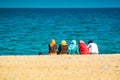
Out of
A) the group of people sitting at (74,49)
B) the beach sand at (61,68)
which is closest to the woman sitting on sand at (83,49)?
the group of people sitting at (74,49)

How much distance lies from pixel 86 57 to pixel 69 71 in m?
3.32

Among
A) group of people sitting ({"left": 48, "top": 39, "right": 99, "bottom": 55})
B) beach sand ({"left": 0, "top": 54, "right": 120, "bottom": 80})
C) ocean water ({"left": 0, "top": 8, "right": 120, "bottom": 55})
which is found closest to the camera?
beach sand ({"left": 0, "top": 54, "right": 120, "bottom": 80})

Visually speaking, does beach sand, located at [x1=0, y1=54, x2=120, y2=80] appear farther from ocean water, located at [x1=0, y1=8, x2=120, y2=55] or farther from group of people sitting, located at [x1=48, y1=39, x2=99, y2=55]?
ocean water, located at [x1=0, y1=8, x2=120, y2=55]

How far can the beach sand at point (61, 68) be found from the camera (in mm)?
12477

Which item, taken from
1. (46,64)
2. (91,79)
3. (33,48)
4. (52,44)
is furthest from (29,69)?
(33,48)

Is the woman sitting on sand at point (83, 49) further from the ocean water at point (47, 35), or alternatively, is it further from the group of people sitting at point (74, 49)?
the ocean water at point (47, 35)

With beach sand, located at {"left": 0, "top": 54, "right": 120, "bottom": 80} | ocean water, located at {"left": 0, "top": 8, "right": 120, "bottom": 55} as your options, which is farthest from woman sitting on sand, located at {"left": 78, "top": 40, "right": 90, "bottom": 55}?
ocean water, located at {"left": 0, "top": 8, "right": 120, "bottom": 55}

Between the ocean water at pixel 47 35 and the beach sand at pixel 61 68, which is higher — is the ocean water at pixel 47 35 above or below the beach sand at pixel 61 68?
above

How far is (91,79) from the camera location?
12117 mm

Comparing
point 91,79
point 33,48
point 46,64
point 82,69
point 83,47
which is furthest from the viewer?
point 33,48

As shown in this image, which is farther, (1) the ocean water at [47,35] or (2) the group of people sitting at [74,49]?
(1) the ocean water at [47,35]

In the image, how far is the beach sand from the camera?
12.5 metres

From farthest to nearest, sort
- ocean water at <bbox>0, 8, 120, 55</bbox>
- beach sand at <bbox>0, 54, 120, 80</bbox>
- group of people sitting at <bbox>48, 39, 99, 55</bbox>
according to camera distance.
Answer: ocean water at <bbox>0, 8, 120, 55</bbox>, group of people sitting at <bbox>48, 39, 99, 55</bbox>, beach sand at <bbox>0, 54, 120, 80</bbox>

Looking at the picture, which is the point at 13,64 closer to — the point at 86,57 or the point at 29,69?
the point at 29,69
